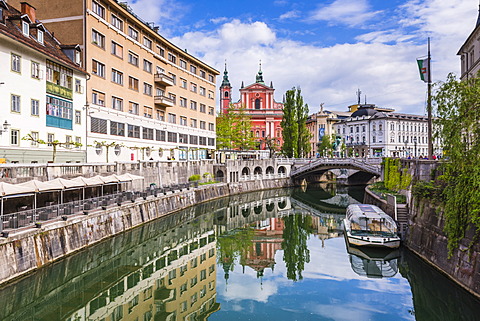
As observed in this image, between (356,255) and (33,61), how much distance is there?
103 feet

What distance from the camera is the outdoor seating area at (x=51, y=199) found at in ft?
67.7

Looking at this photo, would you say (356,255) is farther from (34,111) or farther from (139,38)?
(139,38)

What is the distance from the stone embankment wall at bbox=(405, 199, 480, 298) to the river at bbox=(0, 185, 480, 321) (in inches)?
25.4

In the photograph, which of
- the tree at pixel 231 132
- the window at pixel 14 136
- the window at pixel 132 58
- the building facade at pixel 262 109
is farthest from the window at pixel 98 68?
the building facade at pixel 262 109

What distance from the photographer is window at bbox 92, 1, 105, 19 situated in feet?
136

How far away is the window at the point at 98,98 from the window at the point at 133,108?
5628 mm

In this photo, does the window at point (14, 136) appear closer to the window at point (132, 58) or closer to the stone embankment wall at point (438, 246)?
the window at point (132, 58)

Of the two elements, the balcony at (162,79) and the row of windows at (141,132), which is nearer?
the row of windows at (141,132)

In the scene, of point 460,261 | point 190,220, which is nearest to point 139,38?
point 190,220

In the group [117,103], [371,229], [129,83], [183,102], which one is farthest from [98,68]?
[371,229]

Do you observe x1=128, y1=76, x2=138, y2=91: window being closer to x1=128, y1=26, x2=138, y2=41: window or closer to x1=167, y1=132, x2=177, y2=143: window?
x1=128, y1=26, x2=138, y2=41: window

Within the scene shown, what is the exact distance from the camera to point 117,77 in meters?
46.1

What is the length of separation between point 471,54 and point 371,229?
36205 millimetres

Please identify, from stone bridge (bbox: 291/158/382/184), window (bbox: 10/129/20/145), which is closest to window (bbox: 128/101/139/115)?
window (bbox: 10/129/20/145)
